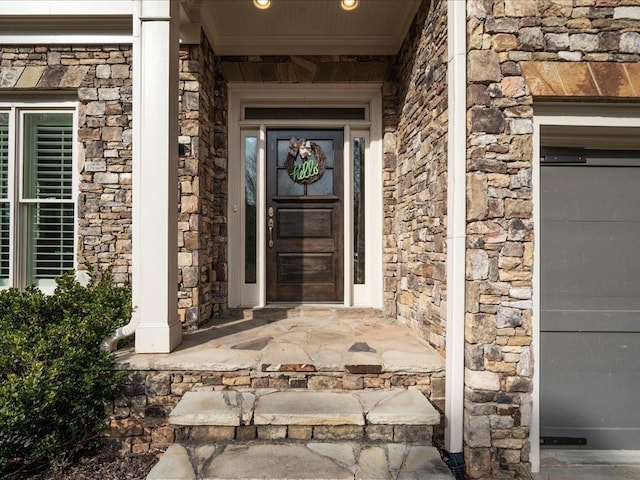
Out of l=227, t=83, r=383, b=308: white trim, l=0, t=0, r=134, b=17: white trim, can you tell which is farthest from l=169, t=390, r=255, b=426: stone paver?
l=0, t=0, r=134, b=17: white trim

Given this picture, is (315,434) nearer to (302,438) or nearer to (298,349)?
(302,438)

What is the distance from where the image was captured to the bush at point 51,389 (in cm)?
180

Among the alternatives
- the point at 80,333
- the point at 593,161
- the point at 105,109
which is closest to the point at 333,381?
the point at 80,333

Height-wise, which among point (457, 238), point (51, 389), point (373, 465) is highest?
point (457, 238)

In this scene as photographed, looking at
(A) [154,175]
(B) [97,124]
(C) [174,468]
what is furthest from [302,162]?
(C) [174,468]

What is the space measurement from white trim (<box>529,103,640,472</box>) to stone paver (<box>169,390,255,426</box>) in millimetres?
→ 1537

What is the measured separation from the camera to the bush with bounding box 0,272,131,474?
1796mm

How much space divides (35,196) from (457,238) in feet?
11.0

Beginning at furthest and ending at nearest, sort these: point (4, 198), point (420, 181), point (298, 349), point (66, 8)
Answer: point (4, 198) < point (66, 8) < point (420, 181) < point (298, 349)

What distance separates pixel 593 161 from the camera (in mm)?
2264

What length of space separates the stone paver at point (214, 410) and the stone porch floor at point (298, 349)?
154mm

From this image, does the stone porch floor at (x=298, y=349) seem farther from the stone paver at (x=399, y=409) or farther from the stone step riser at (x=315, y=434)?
the stone step riser at (x=315, y=434)

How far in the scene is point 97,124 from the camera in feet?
9.82

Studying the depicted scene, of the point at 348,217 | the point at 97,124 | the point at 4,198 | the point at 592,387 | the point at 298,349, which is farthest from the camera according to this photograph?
the point at 348,217
